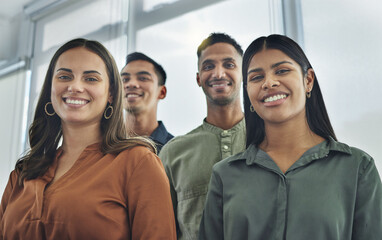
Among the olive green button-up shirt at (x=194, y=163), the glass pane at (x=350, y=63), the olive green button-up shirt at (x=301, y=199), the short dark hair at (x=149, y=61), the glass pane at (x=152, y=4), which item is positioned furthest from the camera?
the glass pane at (x=152, y=4)

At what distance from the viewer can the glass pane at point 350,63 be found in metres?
1.69

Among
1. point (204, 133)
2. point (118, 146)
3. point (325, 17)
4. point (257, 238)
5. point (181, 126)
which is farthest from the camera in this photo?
point (181, 126)

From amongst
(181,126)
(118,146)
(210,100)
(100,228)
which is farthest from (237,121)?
(181,126)

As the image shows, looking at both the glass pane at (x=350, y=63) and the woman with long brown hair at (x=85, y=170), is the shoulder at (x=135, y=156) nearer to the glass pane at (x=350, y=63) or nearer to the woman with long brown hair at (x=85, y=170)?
the woman with long brown hair at (x=85, y=170)

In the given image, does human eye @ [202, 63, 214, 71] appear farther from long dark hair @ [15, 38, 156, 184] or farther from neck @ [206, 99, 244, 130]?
long dark hair @ [15, 38, 156, 184]

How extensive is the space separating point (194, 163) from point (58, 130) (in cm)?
50

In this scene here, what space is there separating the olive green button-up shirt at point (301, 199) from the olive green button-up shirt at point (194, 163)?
0.20 meters

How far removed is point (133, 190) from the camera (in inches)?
44.5

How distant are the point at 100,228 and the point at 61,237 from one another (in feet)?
0.39

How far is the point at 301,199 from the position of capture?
1.04 metres

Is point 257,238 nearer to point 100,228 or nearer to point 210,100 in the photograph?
point 100,228

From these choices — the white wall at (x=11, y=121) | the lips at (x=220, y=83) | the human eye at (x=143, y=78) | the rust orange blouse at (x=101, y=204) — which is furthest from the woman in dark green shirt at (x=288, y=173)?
the white wall at (x=11, y=121)

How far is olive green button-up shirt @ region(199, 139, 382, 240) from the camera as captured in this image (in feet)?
3.24

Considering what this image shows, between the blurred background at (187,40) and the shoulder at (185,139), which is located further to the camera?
the blurred background at (187,40)
